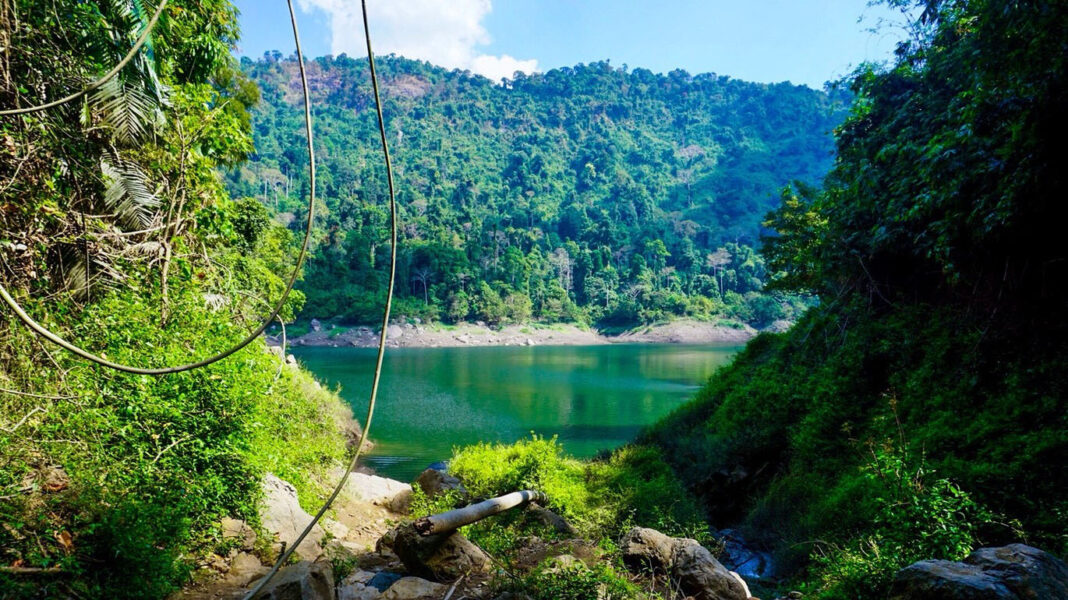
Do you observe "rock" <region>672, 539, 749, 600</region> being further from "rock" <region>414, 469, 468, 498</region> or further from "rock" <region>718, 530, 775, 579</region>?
"rock" <region>414, 469, 468, 498</region>

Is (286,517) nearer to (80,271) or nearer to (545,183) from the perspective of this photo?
(80,271)

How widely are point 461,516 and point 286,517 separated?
2.12 meters

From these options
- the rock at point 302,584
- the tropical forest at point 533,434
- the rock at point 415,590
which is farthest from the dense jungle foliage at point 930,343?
the rock at point 302,584

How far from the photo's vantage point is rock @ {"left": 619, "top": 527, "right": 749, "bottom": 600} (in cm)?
459

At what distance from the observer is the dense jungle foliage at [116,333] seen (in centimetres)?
390

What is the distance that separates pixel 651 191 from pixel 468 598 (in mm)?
118067

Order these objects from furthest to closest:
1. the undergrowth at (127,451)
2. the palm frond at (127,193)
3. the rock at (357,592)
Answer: the palm frond at (127,193)
the rock at (357,592)
the undergrowth at (127,451)

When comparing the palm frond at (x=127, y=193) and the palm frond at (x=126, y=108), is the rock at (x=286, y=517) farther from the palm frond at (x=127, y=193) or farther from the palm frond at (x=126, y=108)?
the palm frond at (x=126, y=108)

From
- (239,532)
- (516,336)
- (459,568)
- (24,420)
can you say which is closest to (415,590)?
(459,568)

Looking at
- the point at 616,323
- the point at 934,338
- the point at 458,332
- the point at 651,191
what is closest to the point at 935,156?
the point at 934,338

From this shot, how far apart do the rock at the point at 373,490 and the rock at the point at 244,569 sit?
396 cm

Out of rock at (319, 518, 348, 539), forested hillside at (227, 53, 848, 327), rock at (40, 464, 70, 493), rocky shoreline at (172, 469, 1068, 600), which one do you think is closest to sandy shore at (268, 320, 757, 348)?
forested hillside at (227, 53, 848, 327)

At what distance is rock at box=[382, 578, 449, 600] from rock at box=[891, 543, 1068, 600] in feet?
10.4

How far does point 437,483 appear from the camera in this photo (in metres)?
9.23
